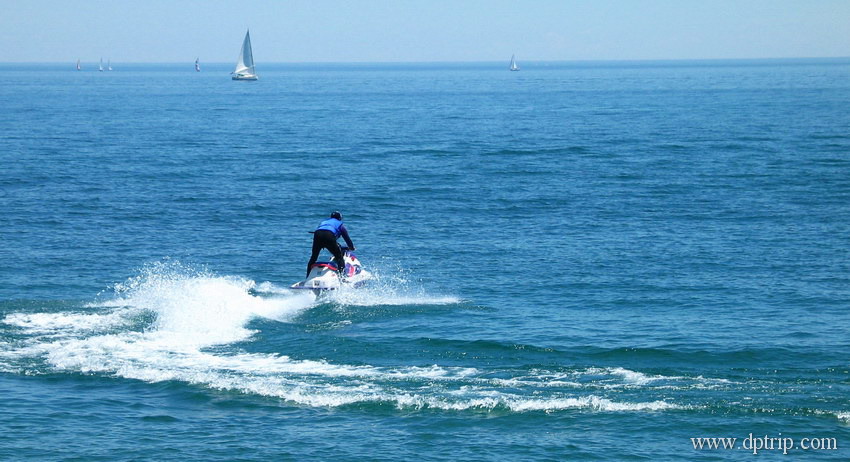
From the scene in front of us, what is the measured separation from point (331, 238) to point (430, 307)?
11.0 ft

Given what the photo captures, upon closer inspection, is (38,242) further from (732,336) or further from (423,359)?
(732,336)

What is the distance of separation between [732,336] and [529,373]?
5799mm

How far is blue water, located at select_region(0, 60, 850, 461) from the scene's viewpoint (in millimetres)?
17828

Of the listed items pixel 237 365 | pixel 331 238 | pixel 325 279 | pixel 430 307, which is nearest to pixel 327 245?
pixel 331 238

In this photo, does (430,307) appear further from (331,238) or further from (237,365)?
(237,365)

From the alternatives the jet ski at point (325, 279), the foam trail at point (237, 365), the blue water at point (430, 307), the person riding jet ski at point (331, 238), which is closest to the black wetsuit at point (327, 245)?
the person riding jet ski at point (331, 238)

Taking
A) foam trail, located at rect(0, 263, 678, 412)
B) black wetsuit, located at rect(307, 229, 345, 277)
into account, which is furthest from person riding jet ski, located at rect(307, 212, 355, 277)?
foam trail, located at rect(0, 263, 678, 412)

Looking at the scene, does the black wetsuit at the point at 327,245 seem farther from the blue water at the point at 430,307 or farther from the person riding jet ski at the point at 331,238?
the blue water at the point at 430,307

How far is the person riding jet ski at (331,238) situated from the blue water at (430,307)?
1.13m

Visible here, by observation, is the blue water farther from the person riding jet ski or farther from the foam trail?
the person riding jet ski

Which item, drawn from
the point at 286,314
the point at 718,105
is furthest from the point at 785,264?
the point at 718,105

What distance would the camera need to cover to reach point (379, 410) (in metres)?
18.8

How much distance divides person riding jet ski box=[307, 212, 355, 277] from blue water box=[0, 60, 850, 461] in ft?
3.70

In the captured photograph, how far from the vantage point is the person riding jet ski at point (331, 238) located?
27250mm
